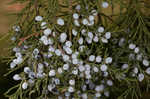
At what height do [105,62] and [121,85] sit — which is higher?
[105,62]

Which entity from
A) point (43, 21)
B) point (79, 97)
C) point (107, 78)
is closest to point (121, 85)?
point (107, 78)

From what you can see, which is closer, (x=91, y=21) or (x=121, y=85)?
(x=91, y=21)

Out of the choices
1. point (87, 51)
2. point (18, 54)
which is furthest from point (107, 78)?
point (18, 54)

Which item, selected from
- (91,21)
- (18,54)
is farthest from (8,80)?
(91,21)

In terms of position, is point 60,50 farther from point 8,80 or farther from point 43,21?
point 8,80

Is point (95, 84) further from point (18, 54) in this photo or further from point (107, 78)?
point (18, 54)

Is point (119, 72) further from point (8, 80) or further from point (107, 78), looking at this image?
point (8, 80)

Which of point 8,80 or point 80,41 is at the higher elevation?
point 80,41

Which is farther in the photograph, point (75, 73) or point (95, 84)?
point (95, 84)

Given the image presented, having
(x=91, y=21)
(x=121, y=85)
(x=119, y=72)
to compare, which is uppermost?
(x=91, y=21)
